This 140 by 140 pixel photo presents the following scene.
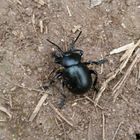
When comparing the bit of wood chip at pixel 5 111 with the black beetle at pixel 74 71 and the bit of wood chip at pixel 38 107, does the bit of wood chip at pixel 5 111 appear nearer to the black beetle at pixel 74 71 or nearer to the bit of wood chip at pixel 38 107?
the bit of wood chip at pixel 38 107

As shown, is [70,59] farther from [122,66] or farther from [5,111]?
[5,111]

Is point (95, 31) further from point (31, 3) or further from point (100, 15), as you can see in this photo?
point (31, 3)

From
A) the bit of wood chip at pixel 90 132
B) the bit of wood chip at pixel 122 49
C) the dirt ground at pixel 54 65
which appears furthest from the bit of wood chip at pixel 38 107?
the bit of wood chip at pixel 122 49

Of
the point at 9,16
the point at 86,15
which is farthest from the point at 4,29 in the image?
the point at 86,15

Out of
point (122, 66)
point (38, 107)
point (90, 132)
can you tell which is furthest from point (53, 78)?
point (122, 66)

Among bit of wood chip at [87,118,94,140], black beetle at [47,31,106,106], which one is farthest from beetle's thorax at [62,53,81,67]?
bit of wood chip at [87,118,94,140]

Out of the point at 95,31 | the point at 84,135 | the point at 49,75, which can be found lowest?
the point at 84,135
